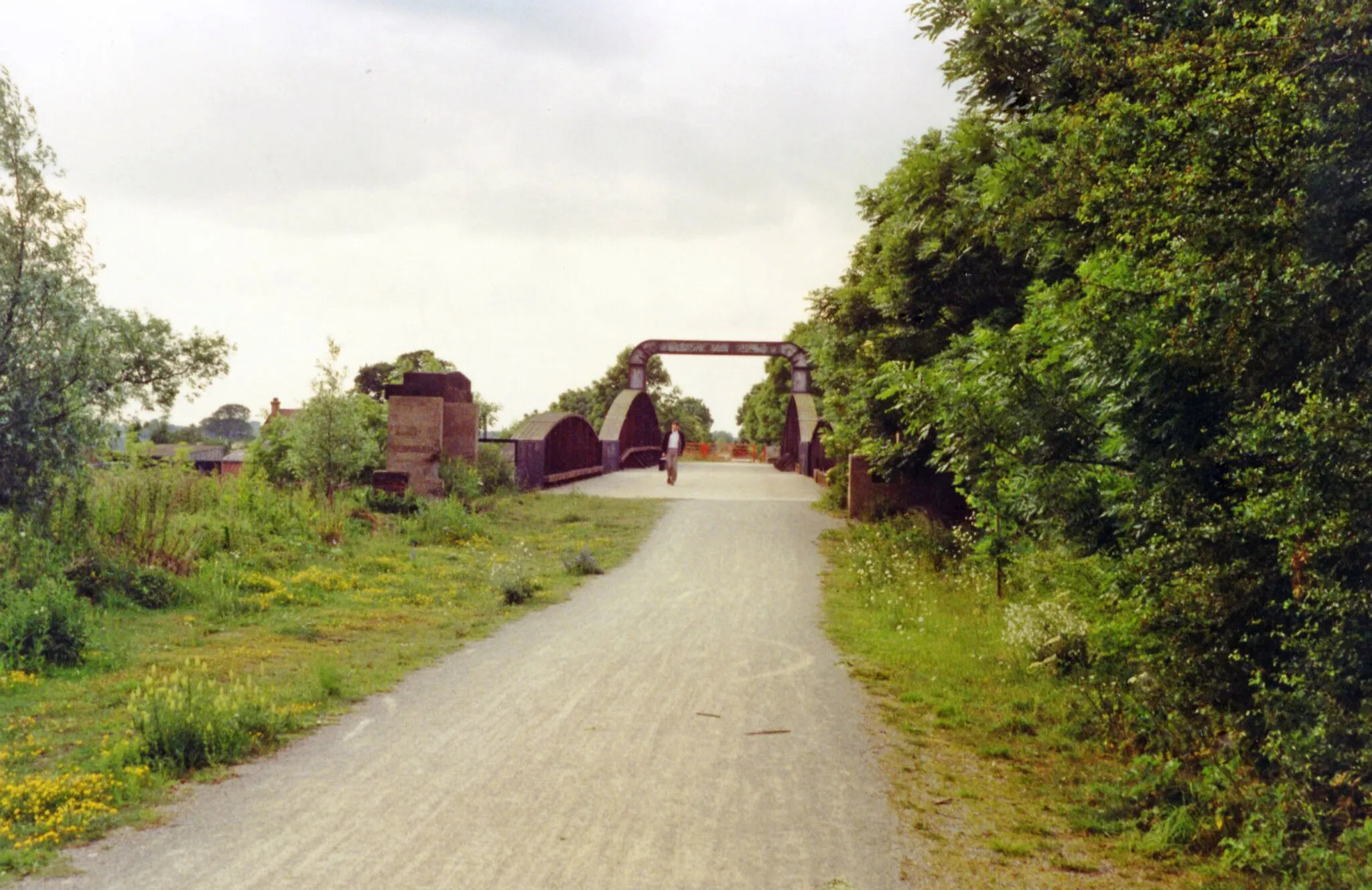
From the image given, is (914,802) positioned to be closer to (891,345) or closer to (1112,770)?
(1112,770)

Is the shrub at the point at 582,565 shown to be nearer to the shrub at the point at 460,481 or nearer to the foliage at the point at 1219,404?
the shrub at the point at 460,481

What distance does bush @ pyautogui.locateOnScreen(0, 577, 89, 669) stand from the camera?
694 cm

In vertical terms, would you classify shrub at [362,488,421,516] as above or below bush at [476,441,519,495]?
below

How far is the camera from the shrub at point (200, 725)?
5.09 m

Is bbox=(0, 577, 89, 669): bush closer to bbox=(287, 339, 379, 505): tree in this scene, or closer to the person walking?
bbox=(287, 339, 379, 505): tree

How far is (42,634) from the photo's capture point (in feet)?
23.2

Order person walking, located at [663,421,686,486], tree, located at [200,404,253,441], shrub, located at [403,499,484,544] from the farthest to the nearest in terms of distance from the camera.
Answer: tree, located at [200,404,253,441]
person walking, located at [663,421,686,486]
shrub, located at [403,499,484,544]

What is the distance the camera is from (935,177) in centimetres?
1352

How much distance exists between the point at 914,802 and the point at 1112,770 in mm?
1354

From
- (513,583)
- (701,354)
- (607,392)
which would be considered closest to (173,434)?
(607,392)

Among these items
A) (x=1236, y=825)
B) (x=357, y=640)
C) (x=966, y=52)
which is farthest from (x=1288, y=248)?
(x=966, y=52)

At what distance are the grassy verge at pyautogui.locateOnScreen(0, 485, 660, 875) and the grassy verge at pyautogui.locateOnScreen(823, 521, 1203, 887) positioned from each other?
3.40 meters

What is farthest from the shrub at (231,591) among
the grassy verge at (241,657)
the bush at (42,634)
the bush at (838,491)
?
the bush at (838,491)

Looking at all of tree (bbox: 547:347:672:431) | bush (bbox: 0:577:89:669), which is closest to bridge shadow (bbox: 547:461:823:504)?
bush (bbox: 0:577:89:669)
